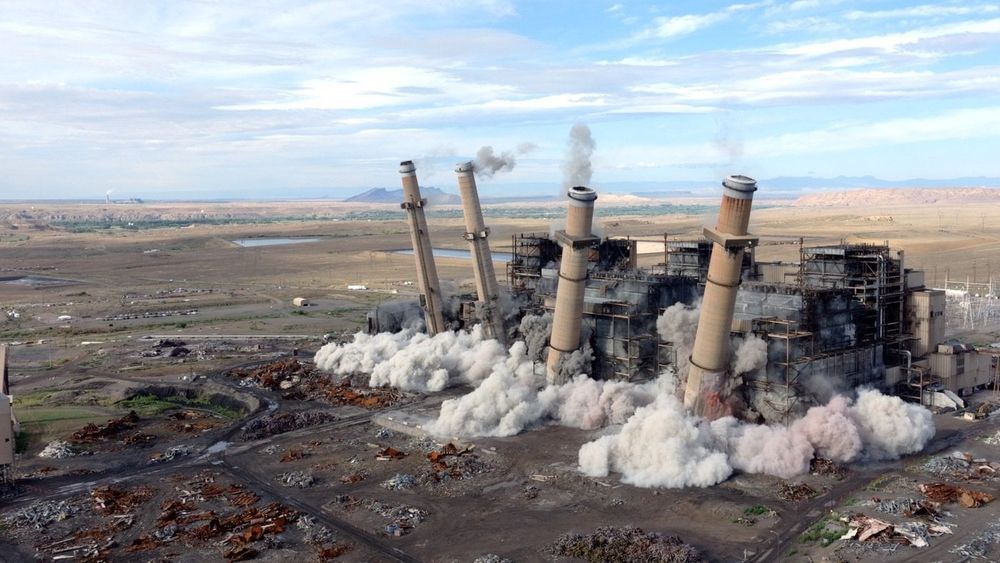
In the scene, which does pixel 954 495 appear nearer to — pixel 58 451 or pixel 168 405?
pixel 58 451

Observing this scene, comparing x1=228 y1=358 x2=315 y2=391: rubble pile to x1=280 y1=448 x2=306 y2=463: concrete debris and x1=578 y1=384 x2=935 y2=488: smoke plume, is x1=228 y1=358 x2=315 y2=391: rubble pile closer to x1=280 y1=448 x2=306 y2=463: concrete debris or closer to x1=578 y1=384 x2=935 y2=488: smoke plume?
x1=280 y1=448 x2=306 y2=463: concrete debris

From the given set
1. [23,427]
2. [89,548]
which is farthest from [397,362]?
[89,548]

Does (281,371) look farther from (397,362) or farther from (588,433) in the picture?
(588,433)

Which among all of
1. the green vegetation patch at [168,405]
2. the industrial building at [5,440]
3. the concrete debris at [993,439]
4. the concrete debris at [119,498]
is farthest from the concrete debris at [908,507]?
the green vegetation patch at [168,405]

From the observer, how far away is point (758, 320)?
47031 millimetres

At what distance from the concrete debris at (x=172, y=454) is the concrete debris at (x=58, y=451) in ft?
16.3

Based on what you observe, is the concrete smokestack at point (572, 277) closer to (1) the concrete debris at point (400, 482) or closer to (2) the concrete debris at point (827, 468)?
(1) the concrete debris at point (400, 482)

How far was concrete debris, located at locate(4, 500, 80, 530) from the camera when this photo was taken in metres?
37.2

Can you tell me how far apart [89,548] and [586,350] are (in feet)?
103

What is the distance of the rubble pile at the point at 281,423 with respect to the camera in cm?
5178

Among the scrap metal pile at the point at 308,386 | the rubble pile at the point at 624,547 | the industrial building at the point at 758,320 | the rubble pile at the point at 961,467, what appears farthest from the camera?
the scrap metal pile at the point at 308,386

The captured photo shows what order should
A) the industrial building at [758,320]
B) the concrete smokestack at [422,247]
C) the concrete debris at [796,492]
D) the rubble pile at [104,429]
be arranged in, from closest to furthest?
the concrete debris at [796,492]
the industrial building at [758,320]
the rubble pile at [104,429]
the concrete smokestack at [422,247]

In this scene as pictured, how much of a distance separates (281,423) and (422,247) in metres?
22.7

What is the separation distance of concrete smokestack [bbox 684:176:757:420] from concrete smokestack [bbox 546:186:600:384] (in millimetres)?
9014
